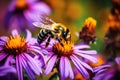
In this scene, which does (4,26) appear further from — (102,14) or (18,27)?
(102,14)

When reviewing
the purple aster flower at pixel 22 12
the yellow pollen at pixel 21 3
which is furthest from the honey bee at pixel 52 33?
the yellow pollen at pixel 21 3

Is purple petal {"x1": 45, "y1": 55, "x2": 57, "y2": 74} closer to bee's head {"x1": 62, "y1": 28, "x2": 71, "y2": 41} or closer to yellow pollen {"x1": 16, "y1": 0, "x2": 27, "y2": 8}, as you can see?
bee's head {"x1": 62, "y1": 28, "x2": 71, "y2": 41}

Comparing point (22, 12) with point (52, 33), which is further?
point (22, 12)

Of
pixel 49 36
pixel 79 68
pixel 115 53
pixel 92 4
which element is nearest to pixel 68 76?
pixel 79 68

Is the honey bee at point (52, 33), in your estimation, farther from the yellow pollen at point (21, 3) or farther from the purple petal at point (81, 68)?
the yellow pollen at point (21, 3)

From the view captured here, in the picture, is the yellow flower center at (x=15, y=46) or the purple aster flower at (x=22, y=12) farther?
the purple aster flower at (x=22, y=12)

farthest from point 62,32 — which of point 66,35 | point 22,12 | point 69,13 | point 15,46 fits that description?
point 69,13

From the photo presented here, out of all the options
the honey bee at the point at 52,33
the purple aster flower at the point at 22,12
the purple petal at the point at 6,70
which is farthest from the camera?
the purple aster flower at the point at 22,12

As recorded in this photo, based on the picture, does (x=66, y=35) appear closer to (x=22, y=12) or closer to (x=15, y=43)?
(x=15, y=43)
